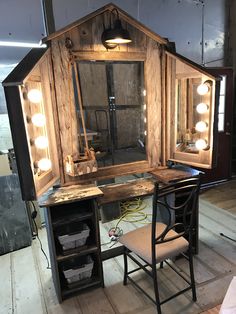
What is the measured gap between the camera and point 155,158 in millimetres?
2463

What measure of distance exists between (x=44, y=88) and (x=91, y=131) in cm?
54

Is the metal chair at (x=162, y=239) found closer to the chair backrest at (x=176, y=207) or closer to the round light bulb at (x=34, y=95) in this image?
the chair backrest at (x=176, y=207)

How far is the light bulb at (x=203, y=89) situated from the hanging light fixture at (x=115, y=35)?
71cm

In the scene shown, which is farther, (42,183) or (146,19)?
(146,19)

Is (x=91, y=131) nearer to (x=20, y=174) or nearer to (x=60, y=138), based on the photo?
(x=60, y=138)

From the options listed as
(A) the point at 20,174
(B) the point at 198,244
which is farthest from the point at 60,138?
(B) the point at 198,244

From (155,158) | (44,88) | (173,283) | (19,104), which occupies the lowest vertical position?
(173,283)

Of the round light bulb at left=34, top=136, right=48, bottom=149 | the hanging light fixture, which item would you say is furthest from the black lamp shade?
the round light bulb at left=34, top=136, right=48, bottom=149

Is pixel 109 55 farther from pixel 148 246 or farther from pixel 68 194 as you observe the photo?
pixel 148 246

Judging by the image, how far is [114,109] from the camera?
2326 millimetres

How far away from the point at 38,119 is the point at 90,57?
69 cm

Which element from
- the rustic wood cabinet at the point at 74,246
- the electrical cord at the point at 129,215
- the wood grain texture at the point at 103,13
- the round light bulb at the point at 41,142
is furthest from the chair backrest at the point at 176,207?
the wood grain texture at the point at 103,13

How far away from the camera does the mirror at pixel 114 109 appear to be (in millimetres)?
2167

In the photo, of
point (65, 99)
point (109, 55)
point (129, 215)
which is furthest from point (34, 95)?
point (129, 215)
